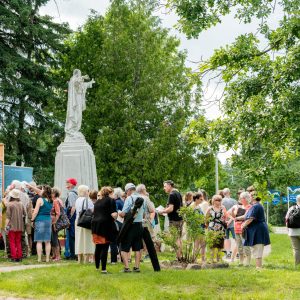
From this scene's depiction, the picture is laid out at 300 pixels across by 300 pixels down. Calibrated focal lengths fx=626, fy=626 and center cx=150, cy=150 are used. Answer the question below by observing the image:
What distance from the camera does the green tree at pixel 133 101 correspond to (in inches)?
1267

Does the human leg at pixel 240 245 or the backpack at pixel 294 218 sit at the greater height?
the backpack at pixel 294 218

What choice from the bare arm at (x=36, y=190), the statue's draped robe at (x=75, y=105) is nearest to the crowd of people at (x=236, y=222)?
the bare arm at (x=36, y=190)

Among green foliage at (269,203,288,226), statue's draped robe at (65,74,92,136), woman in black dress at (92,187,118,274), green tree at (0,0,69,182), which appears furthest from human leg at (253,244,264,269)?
green foliage at (269,203,288,226)

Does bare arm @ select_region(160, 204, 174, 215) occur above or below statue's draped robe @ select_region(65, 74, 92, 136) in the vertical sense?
below

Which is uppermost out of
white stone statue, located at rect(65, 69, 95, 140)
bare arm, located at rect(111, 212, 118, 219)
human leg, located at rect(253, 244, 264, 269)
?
white stone statue, located at rect(65, 69, 95, 140)

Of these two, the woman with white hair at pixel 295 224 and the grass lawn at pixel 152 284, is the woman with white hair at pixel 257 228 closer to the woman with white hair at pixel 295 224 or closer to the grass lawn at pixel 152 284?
the woman with white hair at pixel 295 224

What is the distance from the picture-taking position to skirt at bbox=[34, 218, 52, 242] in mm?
14531

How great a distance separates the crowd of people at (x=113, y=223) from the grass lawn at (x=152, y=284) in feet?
2.53

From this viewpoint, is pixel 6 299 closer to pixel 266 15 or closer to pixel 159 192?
pixel 266 15

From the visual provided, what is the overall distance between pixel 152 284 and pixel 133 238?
164cm

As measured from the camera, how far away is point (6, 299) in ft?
30.8

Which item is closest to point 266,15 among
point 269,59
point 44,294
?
point 269,59

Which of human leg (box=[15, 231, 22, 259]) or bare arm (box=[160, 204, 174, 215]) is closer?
bare arm (box=[160, 204, 174, 215])

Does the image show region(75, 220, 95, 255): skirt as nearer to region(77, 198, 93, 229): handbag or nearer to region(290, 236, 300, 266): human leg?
region(77, 198, 93, 229): handbag
